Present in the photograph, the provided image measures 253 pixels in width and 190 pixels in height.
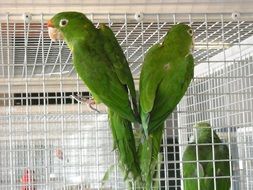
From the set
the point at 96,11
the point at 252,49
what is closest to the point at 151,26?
the point at 96,11

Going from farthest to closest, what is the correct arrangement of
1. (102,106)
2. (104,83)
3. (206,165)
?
(102,106) < (206,165) < (104,83)

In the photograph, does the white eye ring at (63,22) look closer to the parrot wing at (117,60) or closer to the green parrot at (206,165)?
the parrot wing at (117,60)

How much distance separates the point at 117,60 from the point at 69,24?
9cm

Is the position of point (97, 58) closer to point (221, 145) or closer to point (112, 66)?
point (112, 66)

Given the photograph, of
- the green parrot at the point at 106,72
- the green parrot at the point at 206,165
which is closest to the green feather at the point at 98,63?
the green parrot at the point at 106,72

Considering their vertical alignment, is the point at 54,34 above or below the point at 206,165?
above

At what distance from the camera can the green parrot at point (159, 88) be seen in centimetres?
70

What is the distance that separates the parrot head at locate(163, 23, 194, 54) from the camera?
0.73 meters

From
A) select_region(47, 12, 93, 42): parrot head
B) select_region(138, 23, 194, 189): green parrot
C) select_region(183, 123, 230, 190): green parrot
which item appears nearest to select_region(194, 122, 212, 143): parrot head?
select_region(183, 123, 230, 190): green parrot

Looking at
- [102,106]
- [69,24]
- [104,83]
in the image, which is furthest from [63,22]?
[102,106]

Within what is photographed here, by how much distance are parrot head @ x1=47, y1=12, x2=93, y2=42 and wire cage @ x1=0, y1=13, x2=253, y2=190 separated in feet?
0.10

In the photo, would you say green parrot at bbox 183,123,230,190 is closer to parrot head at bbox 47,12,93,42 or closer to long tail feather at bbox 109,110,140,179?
long tail feather at bbox 109,110,140,179

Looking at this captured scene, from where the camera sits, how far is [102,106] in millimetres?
972

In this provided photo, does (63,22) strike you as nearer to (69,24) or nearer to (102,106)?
(69,24)
